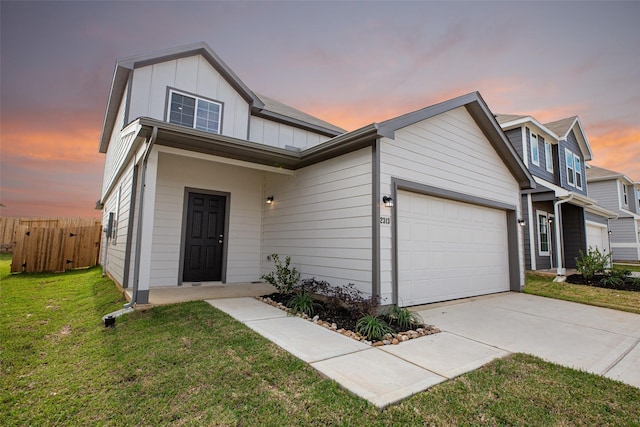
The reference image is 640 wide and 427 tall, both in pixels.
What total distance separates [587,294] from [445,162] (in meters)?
5.09

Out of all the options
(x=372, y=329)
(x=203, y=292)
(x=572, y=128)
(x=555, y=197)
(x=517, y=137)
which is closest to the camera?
(x=372, y=329)

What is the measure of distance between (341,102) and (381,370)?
9.50 metres

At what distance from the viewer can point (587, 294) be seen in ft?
23.7

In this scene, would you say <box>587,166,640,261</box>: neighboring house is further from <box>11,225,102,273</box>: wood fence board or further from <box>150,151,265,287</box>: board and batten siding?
<box>11,225,102,273</box>: wood fence board

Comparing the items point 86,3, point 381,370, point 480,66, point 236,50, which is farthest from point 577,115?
point 86,3

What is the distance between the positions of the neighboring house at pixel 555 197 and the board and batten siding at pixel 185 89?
982 cm

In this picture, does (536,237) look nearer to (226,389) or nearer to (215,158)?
(215,158)

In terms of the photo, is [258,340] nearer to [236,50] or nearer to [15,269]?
[236,50]

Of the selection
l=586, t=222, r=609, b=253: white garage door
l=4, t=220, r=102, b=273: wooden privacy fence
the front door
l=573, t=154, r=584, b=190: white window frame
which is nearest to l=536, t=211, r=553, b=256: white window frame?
l=586, t=222, r=609, b=253: white garage door

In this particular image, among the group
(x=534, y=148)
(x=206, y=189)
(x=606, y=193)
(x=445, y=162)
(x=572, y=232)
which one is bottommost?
(x=572, y=232)

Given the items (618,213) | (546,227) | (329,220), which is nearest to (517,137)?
(546,227)

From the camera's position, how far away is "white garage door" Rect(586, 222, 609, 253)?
1329 cm

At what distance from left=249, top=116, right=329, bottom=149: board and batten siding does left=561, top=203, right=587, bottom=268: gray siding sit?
1160 centimetres

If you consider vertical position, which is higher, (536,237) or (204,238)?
(536,237)
